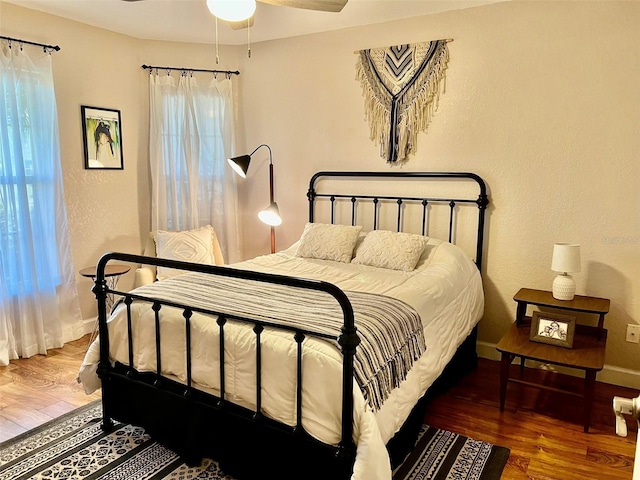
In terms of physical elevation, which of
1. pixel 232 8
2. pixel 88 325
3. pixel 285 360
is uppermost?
pixel 232 8

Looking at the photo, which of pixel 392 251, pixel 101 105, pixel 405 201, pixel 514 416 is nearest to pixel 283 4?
pixel 392 251

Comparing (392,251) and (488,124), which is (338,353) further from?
(488,124)

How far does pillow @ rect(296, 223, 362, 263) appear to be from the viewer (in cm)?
323

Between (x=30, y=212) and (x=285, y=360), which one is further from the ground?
(x=30, y=212)

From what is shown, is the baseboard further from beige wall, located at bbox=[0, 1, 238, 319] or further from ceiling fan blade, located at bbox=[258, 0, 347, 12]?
beige wall, located at bbox=[0, 1, 238, 319]

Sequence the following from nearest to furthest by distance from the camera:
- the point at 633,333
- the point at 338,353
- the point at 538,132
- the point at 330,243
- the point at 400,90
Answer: the point at 338,353, the point at 633,333, the point at 538,132, the point at 330,243, the point at 400,90

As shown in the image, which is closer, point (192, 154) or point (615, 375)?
point (615, 375)

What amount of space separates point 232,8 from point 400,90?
69.1 inches

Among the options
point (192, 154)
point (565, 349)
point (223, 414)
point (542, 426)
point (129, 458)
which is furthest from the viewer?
point (192, 154)

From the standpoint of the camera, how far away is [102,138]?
3666mm

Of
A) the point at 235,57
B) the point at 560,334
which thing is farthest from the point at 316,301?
the point at 235,57

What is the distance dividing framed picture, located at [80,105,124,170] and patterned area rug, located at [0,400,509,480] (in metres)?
2.06

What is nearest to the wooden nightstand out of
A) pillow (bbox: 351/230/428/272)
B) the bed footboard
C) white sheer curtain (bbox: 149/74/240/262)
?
pillow (bbox: 351/230/428/272)

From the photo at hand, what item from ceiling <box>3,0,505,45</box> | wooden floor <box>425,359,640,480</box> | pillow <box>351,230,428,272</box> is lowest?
wooden floor <box>425,359,640,480</box>
